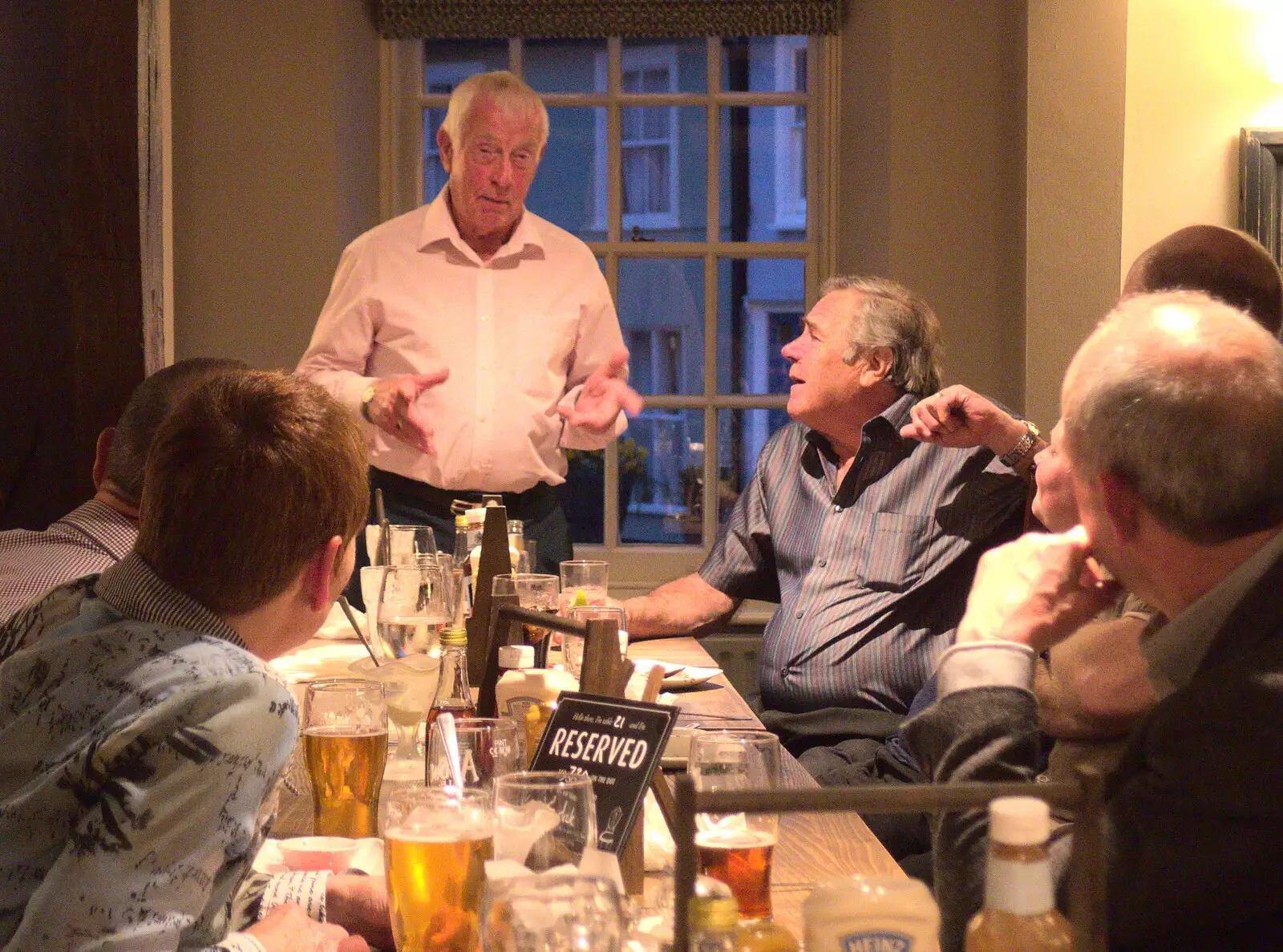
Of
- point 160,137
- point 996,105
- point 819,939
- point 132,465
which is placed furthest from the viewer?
point 996,105

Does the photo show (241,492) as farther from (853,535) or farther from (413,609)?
(853,535)

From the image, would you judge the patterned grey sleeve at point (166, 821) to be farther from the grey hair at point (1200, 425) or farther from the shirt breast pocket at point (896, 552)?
the shirt breast pocket at point (896, 552)

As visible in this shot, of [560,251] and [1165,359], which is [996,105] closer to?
[560,251]

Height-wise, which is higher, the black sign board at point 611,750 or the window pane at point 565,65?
the window pane at point 565,65

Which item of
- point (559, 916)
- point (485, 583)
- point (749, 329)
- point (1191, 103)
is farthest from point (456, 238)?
point (559, 916)

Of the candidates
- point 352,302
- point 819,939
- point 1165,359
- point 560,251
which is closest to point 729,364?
point 560,251

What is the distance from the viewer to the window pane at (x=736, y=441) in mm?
4941

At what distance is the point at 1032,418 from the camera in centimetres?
414

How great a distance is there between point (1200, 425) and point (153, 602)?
2.81 feet

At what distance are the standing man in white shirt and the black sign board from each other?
7.38ft

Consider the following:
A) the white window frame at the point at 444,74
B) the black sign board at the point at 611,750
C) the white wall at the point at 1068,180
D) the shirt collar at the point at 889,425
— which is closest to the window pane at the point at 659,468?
the white window frame at the point at 444,74

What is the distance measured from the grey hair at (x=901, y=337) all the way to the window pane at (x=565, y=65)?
212cm

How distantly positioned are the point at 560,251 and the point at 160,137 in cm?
125

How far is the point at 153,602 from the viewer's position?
1.09m
